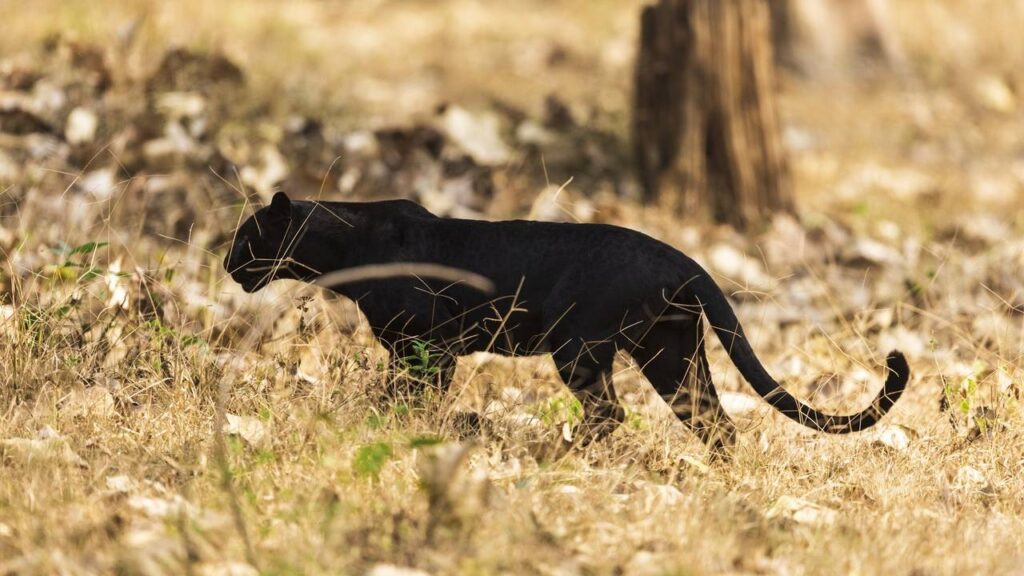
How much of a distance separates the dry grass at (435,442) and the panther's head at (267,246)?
0.13 metres

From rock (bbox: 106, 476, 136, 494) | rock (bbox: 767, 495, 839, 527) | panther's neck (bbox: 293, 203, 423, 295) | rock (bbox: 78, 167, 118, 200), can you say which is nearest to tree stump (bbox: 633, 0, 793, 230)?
rock (bbox: 78, 167, 118, 200)

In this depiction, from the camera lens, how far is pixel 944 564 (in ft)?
9.93

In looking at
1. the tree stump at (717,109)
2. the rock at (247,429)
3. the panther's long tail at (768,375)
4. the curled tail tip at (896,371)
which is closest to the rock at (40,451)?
the rock at (247,429)

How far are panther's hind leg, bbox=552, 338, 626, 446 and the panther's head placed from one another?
3.24 ft

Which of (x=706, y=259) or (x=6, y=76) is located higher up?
(x=6, y=76)

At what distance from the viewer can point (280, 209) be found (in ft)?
13.3

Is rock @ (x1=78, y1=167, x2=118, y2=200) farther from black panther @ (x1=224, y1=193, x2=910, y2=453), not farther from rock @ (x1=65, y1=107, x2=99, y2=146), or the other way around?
black panther @ (x1=224, y1=193, x2=910, y2=453)

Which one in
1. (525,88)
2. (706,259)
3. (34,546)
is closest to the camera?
(34,546)

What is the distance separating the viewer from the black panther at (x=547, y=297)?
3.69 metres

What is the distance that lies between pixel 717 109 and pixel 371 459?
15.1 feet

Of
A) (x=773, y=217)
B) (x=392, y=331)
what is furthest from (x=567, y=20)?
(x=392, y=331)

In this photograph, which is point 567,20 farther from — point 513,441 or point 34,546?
point 34,546

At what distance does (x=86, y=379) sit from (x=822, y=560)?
2423mm

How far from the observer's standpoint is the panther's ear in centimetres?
399
